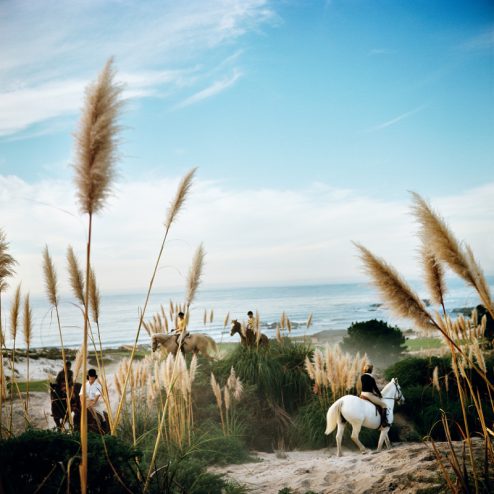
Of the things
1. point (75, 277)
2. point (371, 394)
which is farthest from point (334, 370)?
point (75, 277)

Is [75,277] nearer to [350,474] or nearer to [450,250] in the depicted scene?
[450,250]

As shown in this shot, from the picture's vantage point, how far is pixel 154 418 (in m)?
7.14

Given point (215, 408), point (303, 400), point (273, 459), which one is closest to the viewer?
point (273, 459)

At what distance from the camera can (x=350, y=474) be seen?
4.97 m

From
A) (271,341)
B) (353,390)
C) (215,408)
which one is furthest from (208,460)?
(271,341)

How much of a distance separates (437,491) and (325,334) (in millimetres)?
23360

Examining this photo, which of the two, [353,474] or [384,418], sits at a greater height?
[384,418]

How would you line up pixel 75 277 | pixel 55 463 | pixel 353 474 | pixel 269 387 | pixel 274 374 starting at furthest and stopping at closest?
pixel 274 374, pixel 269 387, pixel 353 474, pixel 75 277, pixel 55 463

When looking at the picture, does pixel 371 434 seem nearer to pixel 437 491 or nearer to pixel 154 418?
pixel 154 418

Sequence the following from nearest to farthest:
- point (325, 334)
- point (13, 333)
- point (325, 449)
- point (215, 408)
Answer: point (13, 333) → point (325, 449) → point (215, 408) → point (325, 334)

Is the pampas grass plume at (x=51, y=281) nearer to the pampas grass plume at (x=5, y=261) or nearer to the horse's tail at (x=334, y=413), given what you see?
the pampas grass plume at (x=5, y=261)

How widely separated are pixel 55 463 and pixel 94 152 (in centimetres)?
178

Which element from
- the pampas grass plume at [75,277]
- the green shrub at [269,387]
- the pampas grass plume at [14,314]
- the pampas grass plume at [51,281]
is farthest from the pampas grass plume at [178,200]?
the green shrub at [269,387]

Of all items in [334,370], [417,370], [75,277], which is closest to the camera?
[75,277]
